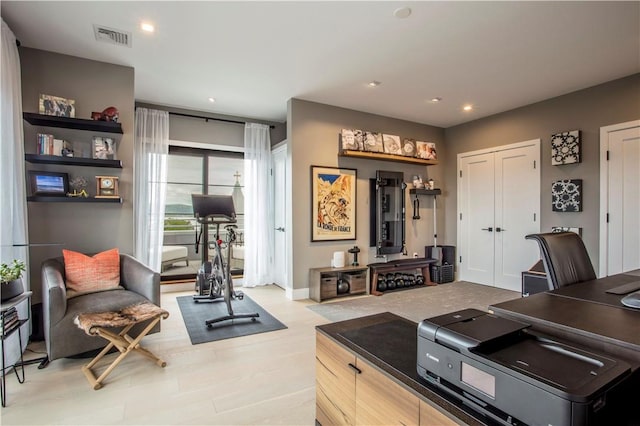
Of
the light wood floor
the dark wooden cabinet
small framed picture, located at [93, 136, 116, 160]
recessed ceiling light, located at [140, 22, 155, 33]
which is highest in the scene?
recessed ceiling light, located at [140, 22, 155, 33]

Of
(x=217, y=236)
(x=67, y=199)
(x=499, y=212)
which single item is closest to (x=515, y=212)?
(x=499, y=212)

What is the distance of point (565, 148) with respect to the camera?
4422 mm

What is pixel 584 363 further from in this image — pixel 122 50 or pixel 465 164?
pixel 465 164

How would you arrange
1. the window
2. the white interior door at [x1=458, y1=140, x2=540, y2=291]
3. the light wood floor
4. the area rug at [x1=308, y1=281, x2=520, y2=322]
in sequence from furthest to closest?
the window
the white interior door at [x1=458, y1=140, x2=540, y2=291]
the area rug at [x1=308, y1=281, x2=520, y2=322]
the light wood floor

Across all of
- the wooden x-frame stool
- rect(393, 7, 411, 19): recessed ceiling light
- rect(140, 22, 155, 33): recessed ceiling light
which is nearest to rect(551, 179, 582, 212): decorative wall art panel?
rect(393, 7, 411, 19): recessed ceiling light

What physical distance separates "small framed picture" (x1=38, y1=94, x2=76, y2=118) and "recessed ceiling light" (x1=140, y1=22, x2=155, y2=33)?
3.81 ft

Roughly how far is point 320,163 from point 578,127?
3597 mm

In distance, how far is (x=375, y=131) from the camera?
17.5 feet

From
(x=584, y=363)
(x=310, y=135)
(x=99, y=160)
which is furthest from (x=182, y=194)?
(x=584, y=363)

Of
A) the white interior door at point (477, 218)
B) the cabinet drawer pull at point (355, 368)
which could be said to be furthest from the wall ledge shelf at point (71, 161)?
the white interior door at point (477, 218)

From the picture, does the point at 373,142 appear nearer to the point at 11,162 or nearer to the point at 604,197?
the point at 604,197

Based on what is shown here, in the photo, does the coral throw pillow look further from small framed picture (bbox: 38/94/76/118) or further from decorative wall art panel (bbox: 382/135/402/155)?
decorative wall art panel (bbox: 382/135/402/155)

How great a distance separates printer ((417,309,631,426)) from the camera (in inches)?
28.0

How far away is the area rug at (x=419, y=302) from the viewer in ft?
13.0
